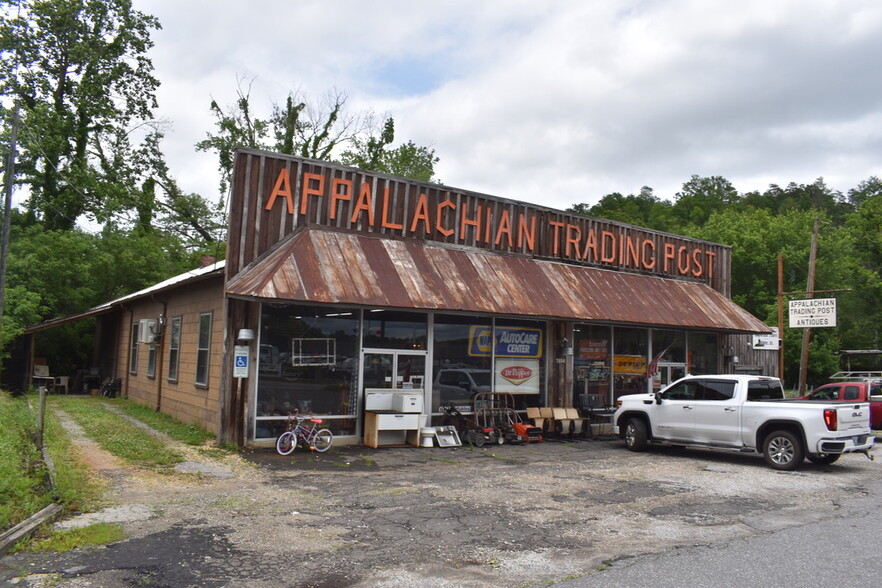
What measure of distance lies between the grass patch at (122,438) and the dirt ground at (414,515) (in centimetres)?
42

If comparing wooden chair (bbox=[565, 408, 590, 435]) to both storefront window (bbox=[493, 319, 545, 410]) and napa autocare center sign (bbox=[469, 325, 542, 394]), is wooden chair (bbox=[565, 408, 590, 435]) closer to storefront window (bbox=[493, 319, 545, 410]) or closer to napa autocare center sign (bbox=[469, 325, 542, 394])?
storefront window (bbox=[493, 319, 545, 410])

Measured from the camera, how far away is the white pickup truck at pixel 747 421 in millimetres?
11805

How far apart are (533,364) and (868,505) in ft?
28.0

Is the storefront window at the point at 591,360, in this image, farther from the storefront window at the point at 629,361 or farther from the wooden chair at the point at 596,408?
the storefront window at the point at 629,361

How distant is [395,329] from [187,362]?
5.64 metres

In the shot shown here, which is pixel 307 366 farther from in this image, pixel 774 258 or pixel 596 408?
pixel 774 258

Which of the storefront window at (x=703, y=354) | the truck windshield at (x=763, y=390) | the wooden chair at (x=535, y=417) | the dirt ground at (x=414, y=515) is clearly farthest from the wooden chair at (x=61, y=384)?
the truck windshield at (x=763, y=390)

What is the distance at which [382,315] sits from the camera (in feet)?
→ 46.6

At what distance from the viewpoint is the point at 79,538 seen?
255 inches

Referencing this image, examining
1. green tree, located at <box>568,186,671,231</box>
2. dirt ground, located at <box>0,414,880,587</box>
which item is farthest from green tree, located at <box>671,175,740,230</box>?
dirt ground, located at <box>0,414,880,587</box>

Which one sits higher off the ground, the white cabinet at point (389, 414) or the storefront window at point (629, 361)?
the storefront window at point (629, 361)

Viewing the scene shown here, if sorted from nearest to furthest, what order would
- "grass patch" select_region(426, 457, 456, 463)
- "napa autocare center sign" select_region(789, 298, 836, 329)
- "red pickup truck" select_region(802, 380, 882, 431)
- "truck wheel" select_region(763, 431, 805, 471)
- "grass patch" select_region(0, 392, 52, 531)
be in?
"grass patch" select_region(0, 392, 52, 531), "truck wheel" select_region(763, 431, 805, 471), "grass patch" select_region(426, 457, 456, 463), "red pickup truck" select_region(802, 380, 882, 431), "napa autocare center sign" select_region(789, 298, 836, 329)

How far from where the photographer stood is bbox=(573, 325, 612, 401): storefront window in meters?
17.8

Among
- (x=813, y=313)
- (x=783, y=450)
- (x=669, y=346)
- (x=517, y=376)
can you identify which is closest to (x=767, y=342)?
(x=813, y=313)
